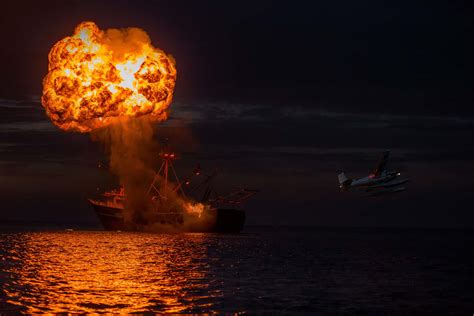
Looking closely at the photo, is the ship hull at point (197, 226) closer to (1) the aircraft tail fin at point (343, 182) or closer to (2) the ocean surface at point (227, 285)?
(1) the aircraft tail fin at point (343, 182)

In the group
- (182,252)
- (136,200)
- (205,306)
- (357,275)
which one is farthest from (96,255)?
(136,200)

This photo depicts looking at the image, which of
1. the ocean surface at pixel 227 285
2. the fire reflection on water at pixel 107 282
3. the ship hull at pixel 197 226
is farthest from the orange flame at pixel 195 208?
the ocean surface at pixel 227 285

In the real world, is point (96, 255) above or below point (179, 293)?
above

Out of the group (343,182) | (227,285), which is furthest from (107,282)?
(343,182)

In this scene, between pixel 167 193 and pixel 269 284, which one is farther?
pixel 167 193

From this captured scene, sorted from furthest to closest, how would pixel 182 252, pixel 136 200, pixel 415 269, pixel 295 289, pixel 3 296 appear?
pixel 136 200 → pixel 182 252 → pixel 415 269 → pixel 295 289 → pixel 3 296

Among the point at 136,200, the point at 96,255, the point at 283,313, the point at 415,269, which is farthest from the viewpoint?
the point at 136,200

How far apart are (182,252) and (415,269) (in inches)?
1565

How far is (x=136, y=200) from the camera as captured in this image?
179250 mm

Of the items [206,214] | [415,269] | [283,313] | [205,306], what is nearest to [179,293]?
[205,306]

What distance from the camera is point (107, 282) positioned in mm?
67750

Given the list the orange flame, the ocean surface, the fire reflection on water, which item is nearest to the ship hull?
the orange flame

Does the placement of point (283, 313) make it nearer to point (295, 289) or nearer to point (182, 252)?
point (295, 289)

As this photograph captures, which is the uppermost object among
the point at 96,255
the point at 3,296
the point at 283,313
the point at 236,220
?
the point at 236,220
